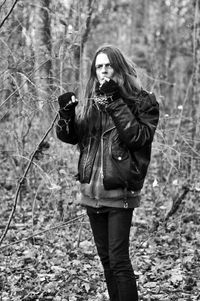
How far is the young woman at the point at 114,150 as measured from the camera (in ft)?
9.40

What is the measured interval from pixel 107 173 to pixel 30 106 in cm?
93

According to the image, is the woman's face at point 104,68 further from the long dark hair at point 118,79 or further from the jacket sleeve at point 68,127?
the jacket sleeve at point 68,127

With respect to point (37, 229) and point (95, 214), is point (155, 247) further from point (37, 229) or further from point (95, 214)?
point (95, 214)

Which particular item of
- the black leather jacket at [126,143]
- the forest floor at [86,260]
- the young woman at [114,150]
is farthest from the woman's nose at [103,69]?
the forest floor at [86,260]

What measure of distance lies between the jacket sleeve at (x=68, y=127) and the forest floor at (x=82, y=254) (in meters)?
0.34

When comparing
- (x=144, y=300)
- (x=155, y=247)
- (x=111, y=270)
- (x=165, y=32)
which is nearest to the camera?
(x=111, y=270)

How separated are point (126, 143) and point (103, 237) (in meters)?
0.65

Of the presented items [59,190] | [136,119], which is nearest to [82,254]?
[59,190]

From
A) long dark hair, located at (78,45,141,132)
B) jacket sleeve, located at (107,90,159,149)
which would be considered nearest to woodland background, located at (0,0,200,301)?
long dark hair, located at (78,45,141,132)

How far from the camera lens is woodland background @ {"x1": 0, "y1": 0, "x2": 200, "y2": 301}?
3816 millimetres

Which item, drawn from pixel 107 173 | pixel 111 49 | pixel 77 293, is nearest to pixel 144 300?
pixel 77 293

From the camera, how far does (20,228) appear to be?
18.0 ft

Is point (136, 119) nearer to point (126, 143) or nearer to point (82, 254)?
point (126, 143)

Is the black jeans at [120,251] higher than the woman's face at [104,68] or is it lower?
lower
